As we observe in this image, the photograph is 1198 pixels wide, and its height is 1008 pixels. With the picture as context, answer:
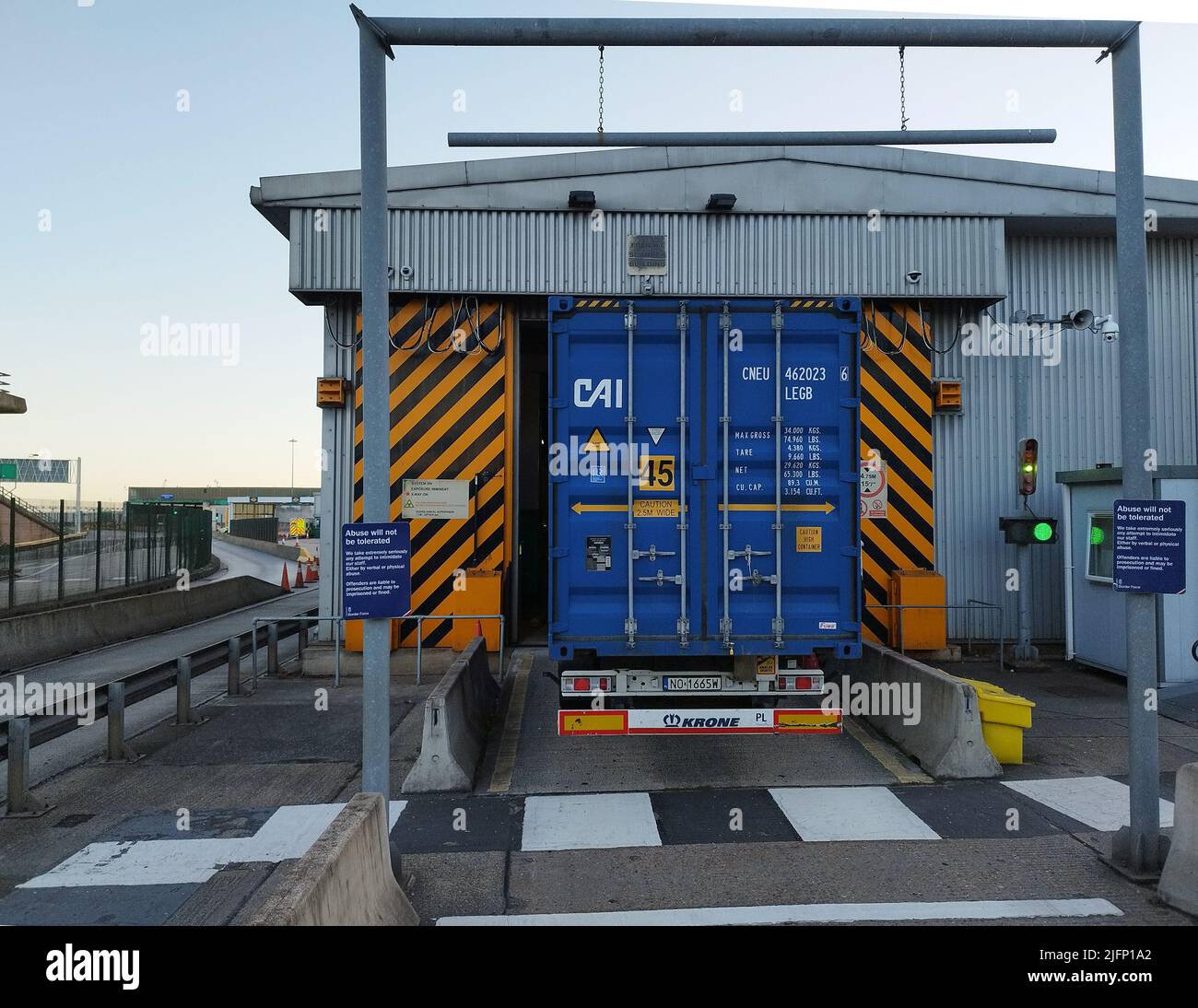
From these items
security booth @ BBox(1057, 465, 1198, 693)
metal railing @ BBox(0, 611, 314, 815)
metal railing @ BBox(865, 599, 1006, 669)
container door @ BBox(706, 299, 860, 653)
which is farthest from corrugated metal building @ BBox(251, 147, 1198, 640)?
container door @ BBox(706, 299, 860, 653)

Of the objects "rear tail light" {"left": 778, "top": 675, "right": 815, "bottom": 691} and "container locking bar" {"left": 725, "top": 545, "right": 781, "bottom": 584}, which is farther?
"rear tail light" {"left": 778, "top": 675, "right": 815, "bottom": 691}

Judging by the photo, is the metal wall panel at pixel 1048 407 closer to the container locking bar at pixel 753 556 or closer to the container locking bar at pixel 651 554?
the container locking bar at pixel 753 556

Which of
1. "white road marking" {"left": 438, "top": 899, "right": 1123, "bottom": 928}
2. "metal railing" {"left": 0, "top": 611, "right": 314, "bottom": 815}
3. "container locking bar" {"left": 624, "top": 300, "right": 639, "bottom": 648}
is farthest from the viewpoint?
"container locking bar" {"left": 624, "top": 300, "right": 639, "bottom": 648}

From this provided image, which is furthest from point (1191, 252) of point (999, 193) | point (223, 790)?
point (223, 790)

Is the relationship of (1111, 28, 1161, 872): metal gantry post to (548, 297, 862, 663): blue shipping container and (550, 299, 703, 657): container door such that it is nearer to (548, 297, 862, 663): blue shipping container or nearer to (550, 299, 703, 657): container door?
(548, 297, 862, 663): blue shipping container

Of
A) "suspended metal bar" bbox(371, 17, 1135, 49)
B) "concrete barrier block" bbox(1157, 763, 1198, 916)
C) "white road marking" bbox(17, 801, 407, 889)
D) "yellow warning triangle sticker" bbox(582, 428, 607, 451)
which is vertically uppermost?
"suspended metal bar" bbox(371, 17, 1135, 49)

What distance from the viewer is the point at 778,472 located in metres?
6.45

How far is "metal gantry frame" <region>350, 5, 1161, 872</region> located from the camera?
4988 millimetres

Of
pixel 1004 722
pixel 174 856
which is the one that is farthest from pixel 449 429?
pixel 1004 722

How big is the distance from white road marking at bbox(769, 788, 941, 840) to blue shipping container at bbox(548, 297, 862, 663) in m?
1.20

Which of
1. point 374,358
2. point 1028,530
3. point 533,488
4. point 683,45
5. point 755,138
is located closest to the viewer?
point 374,358

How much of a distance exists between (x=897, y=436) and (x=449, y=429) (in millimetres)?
7065

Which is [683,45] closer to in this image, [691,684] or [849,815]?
[691,684]
